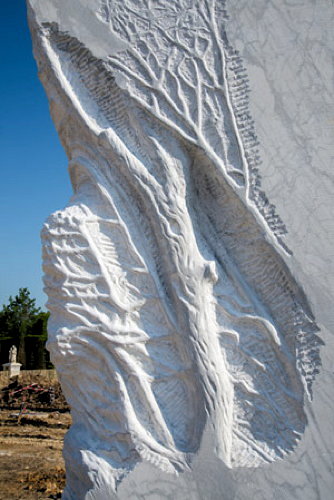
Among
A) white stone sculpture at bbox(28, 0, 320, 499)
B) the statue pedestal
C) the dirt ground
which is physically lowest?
the dirt ground

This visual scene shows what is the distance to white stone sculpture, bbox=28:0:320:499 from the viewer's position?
214 cm

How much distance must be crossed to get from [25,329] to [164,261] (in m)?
22.0

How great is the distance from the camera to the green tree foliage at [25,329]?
822 inches

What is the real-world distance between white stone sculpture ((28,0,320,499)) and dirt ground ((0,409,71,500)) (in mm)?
2697

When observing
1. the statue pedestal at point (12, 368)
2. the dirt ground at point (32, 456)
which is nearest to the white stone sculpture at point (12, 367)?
the statue pedestal at point (12, 368)

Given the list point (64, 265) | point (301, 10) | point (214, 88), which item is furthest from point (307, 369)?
point (301, 10)

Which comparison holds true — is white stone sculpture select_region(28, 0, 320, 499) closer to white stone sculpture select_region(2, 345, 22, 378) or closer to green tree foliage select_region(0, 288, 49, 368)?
white stone sculpture select_region(2, 345, 22, 378)

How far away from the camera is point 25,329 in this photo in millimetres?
22562

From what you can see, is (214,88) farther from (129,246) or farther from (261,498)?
(261,498)

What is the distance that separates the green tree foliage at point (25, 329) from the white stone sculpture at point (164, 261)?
63.4 ft

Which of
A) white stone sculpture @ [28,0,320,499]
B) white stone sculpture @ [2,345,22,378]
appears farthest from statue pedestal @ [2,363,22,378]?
white stone sculpture @ [28,0,320,499]

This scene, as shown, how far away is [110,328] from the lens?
7.20 ft

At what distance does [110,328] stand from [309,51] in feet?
6.15

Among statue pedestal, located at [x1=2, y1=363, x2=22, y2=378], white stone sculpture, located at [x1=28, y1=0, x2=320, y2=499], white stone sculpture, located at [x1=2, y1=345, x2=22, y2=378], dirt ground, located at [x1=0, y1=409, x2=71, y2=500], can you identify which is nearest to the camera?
white stone sculpture, located at [x1=28, y1=0, x2=320, y2=499]
